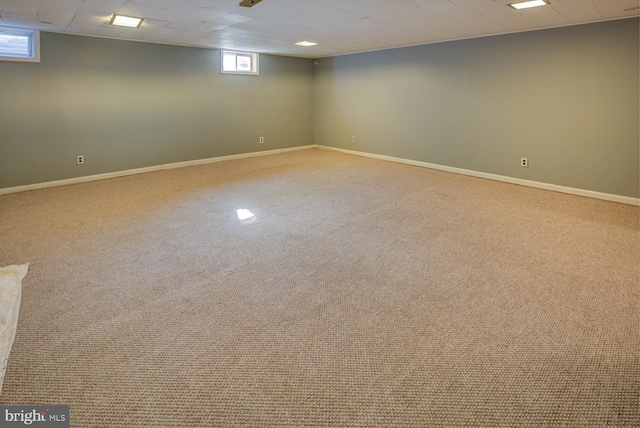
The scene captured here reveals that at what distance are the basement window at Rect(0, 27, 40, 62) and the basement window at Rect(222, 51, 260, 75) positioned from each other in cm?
286

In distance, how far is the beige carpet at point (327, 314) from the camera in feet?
5.16

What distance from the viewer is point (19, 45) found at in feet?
15.7

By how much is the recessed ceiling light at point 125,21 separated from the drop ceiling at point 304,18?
0.09m

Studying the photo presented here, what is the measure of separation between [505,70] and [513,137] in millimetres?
955

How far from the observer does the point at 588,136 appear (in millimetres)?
4727

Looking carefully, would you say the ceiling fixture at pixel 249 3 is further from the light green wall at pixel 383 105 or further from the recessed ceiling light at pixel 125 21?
the light green wall at pixel 383 105

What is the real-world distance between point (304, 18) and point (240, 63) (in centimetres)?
344

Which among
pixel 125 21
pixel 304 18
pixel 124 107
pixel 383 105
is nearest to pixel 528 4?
pixel 304 18

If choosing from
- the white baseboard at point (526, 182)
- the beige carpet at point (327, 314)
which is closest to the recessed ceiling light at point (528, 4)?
the beige carpet at point (327, 314)


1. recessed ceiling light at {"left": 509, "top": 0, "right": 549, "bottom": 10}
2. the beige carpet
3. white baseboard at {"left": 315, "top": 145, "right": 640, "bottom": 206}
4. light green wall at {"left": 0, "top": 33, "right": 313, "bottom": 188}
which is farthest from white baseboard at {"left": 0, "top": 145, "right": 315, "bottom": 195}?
recessed ceiling light at {"left": 509, "top": 0, "right": 549, "bottom": 10}

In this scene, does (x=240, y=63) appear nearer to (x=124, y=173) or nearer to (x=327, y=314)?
(x=124, y=173)

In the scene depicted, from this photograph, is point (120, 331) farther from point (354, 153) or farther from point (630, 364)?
point (354, 153)

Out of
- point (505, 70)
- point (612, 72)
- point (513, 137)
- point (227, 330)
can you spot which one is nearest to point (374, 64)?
point (505, 70)

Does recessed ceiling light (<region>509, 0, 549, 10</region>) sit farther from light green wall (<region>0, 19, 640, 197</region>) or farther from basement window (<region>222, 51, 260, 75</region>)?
basement window (<region>222, 51, 260, 75</region>)
